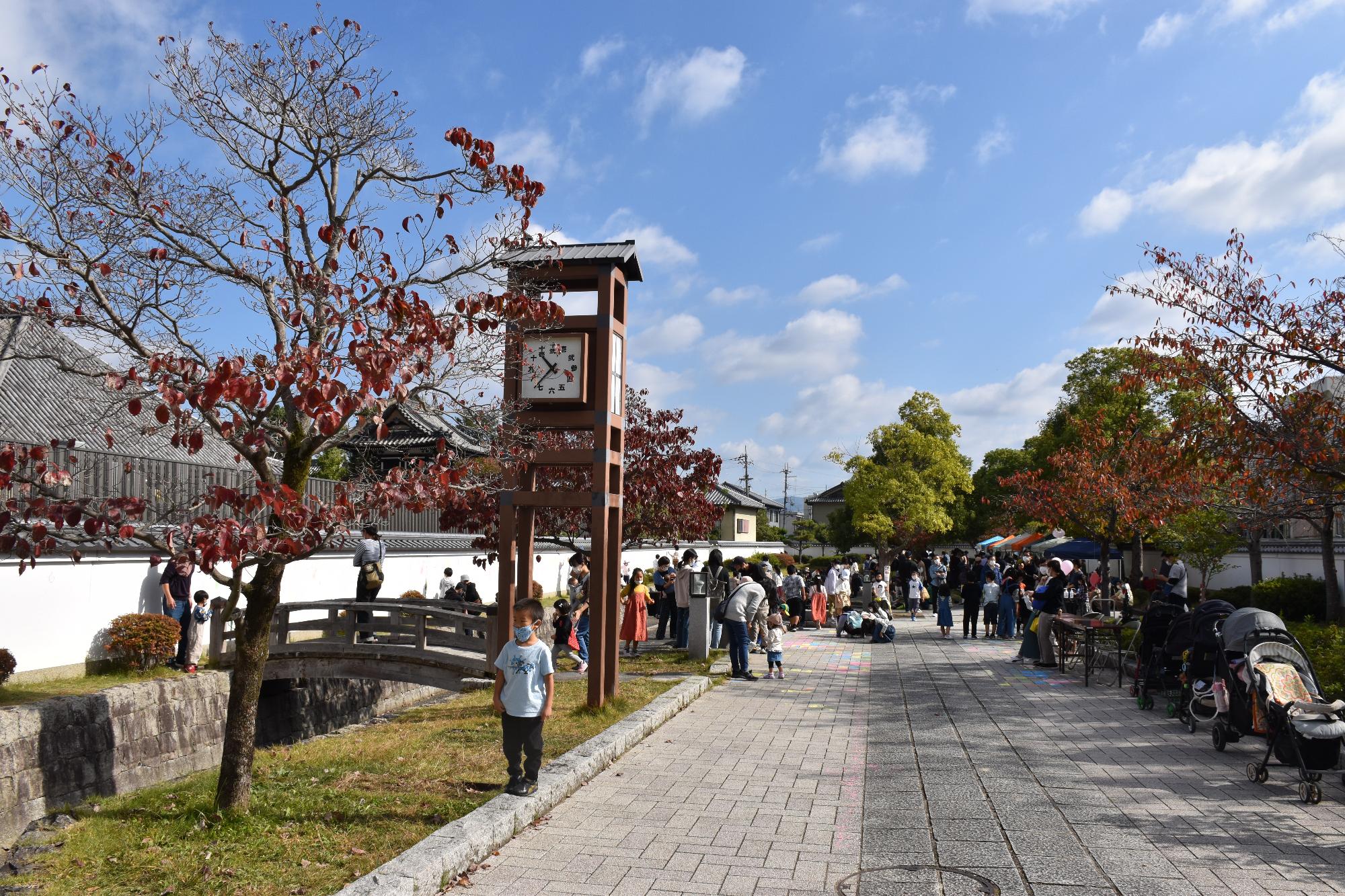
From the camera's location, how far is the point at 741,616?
1395 cm

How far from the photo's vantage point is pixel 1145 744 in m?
9.26

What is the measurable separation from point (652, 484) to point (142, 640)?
837 cm

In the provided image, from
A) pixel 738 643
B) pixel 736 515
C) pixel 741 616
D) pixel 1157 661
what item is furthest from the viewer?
pixel 736 515

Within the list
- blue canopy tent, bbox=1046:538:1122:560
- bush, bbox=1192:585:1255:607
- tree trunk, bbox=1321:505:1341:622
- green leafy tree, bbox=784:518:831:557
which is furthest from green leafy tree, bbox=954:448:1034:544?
tree trunk, bbox=1321:505:1341:622

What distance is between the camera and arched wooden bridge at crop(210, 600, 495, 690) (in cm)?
1276

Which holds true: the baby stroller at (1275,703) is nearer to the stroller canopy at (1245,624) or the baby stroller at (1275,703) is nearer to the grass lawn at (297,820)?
the stroller canopy at (1245,624)

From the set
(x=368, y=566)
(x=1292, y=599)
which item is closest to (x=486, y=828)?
(x=368, y=566)

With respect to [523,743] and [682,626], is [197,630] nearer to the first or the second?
[523,743]

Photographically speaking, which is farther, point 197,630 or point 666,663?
point 666,663

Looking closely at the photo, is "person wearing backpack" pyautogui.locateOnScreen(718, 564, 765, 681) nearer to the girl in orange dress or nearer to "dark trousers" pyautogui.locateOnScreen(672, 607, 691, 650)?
the girl in orange dress

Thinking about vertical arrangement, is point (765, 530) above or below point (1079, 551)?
above

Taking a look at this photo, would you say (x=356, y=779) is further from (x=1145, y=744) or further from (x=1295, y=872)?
(x=1145, y=744)

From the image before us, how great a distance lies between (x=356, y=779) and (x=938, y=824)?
463cm

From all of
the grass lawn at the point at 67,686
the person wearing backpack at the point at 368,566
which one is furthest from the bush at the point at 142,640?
the person wearing backpack at the point at 368,566
